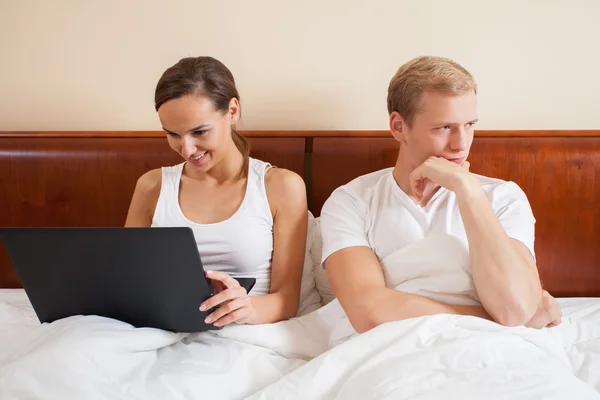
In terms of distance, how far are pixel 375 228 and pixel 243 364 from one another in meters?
0.45

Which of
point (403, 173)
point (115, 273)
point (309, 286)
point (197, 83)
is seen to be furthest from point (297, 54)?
point (115, 273)

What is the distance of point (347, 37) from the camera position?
70.8 inches

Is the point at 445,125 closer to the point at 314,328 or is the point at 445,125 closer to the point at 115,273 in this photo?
the point at 314,328

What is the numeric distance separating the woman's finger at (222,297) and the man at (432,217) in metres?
0.22

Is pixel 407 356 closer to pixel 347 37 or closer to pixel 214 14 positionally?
pixel 347 37

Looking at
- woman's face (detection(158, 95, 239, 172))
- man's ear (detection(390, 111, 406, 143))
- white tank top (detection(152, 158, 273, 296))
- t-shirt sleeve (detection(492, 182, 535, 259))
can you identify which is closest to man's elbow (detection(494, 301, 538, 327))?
t-shirt sleeve (detection(492, 182, 535, 259))

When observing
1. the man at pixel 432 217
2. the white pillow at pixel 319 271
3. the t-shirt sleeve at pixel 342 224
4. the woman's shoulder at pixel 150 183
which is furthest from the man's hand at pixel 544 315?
the woman's shoulder at pixel 150 183

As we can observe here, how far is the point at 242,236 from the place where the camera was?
4.86 feet

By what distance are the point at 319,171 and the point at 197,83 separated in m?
0.47

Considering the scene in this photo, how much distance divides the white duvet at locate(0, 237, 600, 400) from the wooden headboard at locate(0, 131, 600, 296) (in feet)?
1.27

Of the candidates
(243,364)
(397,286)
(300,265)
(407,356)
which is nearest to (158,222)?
(300,265)

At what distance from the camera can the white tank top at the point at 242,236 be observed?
4.87ft

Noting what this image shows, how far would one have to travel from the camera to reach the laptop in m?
1.12

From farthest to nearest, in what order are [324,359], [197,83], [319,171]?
[319,171], [197,83], [324,359]
